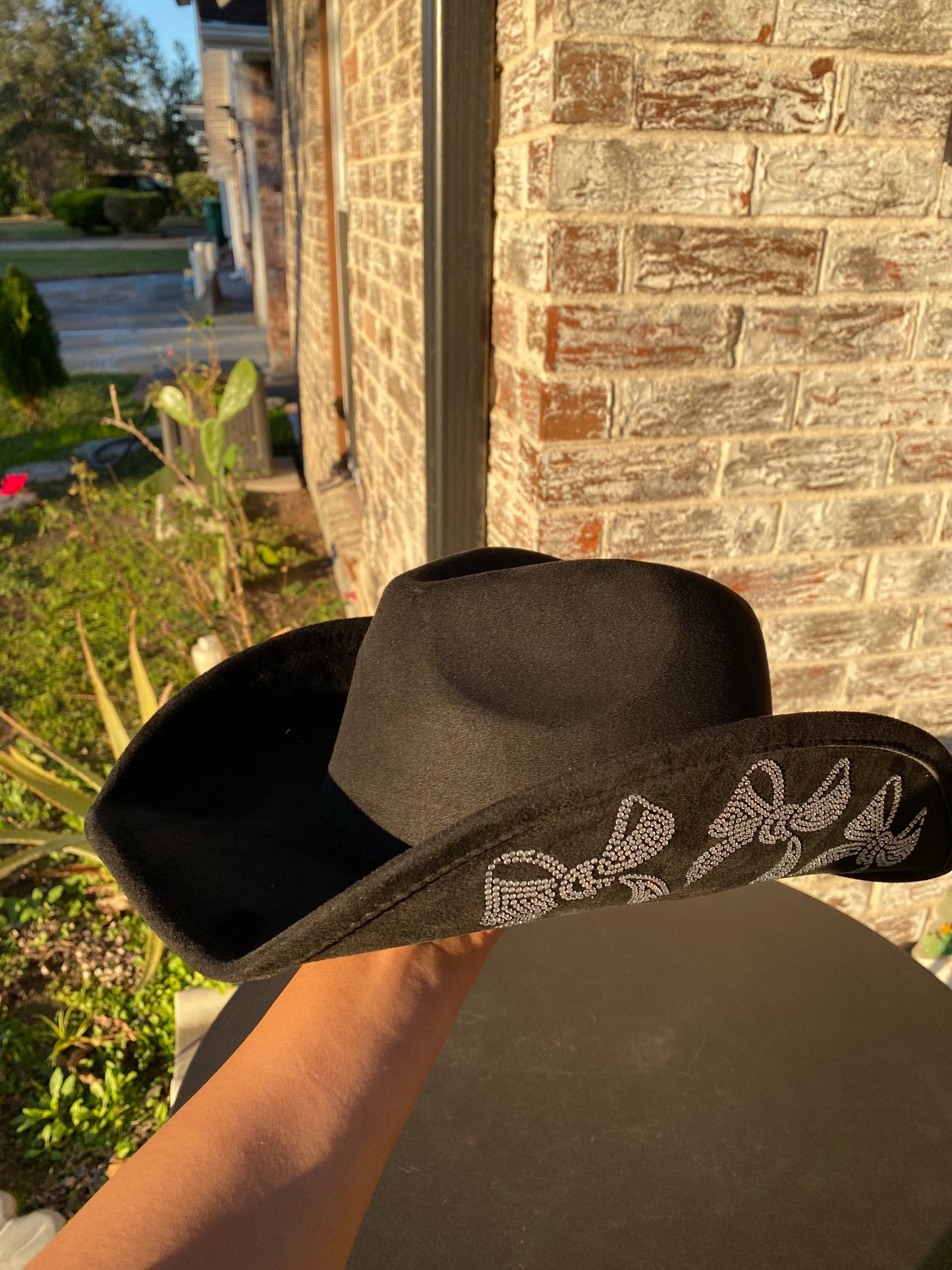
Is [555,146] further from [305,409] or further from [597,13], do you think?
[305,409]

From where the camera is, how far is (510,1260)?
124 centimetres

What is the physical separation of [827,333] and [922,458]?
40 cm

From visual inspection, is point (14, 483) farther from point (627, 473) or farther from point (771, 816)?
point (771, 816)

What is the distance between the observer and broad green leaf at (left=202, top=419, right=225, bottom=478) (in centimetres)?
547

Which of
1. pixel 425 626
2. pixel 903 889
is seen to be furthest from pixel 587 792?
pixel 903 889

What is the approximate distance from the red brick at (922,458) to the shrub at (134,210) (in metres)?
42.6

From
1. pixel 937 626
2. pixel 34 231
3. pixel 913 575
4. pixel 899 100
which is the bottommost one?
pixel 34 231

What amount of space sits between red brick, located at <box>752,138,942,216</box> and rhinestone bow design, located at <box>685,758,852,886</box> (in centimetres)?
125

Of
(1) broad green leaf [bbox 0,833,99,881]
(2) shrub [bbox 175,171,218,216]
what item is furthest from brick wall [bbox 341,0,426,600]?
(2) shrub [bbox 175,171,218,216]

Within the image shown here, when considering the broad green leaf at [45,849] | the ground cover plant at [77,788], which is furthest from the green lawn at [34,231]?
the broad green leaf at [45,849]

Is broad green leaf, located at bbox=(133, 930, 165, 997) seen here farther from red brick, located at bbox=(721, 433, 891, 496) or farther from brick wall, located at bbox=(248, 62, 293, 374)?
brick wall, located at bbox=(248, 62, 293, 374)

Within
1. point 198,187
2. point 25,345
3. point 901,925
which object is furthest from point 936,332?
point 198,187

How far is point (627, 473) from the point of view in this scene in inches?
72.6

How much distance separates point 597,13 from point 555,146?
21 cm
